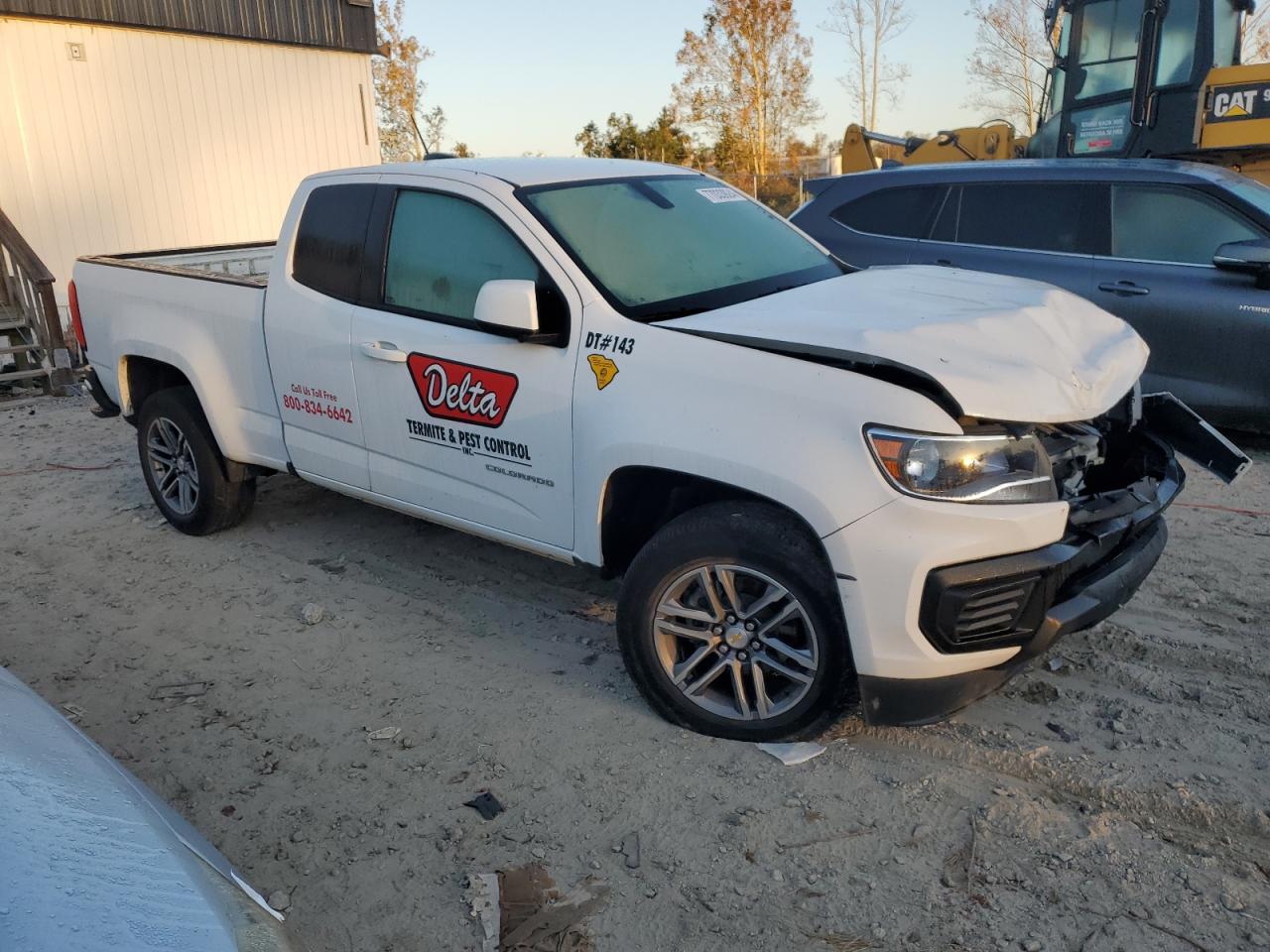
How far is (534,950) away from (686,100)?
2652 centimetres

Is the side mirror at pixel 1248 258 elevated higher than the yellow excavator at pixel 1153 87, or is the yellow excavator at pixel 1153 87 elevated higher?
the yellow excavator at pixel 1153 87

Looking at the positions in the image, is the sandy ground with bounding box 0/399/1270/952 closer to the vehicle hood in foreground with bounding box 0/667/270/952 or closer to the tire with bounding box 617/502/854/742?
the tire with bounding box 617/502/854/742

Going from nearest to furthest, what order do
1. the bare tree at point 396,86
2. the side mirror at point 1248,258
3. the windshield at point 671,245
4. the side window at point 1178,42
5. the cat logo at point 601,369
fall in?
the cat logo at point 601,369, the windshield at point 671,245, the side mirror at point 1248,258, the side window at point 1178,42, the bare tree at point 396,86

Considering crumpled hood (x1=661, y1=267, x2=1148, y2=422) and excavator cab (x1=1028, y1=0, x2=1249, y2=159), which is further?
excavator cab (x1=1028, y1=0, x2=1249, y2=159)

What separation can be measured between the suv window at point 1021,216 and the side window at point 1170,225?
0.23 m

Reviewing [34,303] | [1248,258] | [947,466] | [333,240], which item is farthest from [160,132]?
[947,466]

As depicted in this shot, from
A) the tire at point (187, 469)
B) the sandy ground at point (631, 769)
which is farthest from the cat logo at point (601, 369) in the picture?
the tire at point (187, 469)

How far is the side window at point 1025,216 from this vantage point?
22.0 feet

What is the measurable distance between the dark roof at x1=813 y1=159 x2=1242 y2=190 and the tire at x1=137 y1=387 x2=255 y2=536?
4.86 m

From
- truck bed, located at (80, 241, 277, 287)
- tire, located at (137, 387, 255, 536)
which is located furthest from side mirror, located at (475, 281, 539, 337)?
truck bed, located at (80, 241, 277, 287)

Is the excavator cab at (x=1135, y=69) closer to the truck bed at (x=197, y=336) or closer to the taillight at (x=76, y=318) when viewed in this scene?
the truck bed at (x=197, y=336)

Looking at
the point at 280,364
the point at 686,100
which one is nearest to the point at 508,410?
the point at 280,364

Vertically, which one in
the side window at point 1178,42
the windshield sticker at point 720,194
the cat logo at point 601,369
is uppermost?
the side window at point 1178,42

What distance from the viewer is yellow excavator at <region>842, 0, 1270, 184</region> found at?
923cm
